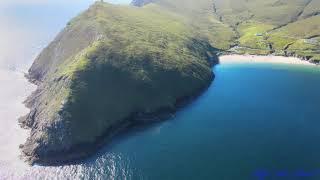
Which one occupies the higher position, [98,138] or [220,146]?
[220,146]

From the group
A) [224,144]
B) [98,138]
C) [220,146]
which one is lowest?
[98,138]

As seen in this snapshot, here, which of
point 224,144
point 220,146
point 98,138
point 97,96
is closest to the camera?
point 220,146

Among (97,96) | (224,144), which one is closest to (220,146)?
(224,144)

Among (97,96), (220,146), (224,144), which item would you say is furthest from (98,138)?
(224,144)

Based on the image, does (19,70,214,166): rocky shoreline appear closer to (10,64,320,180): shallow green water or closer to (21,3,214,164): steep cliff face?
(21,3,214,164): steep cliff face

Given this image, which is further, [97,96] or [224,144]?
[97,96]

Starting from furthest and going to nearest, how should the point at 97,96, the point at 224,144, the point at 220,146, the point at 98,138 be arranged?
the point at 97,96 → the point at 98,138 → the point at 224,144 → the point at 220,146

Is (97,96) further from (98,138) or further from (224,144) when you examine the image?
(224,144)

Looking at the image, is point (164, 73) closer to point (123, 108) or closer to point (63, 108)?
point (123, 108)
